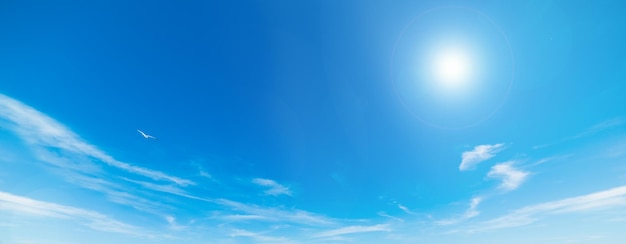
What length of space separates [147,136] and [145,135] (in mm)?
670

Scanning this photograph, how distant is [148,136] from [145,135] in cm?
96

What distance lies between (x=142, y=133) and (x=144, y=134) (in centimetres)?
40

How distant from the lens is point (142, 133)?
2307 inches

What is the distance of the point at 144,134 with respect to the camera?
58875 mm

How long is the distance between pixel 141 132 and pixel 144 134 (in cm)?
61

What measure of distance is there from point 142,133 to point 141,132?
0.24 meters

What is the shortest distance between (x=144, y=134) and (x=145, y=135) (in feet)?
2.10

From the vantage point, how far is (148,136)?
57875 mm

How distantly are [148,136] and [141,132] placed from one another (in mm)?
1803

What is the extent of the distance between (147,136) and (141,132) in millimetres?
1541

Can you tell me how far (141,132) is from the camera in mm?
58531

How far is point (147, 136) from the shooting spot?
2285 inches
